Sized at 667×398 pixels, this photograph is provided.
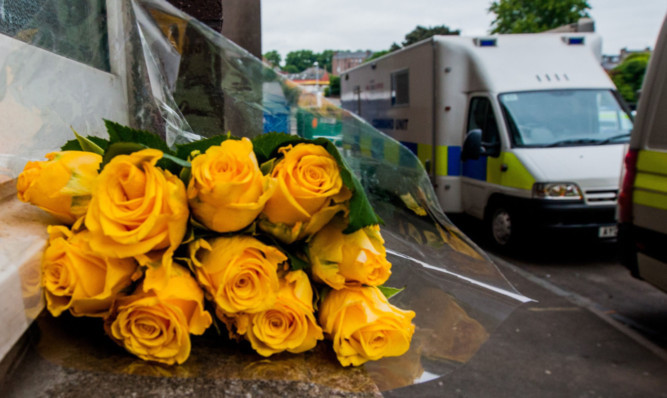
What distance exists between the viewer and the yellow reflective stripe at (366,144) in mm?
1685

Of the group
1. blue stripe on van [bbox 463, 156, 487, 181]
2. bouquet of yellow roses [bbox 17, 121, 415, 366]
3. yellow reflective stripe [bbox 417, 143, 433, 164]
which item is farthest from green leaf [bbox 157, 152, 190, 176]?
yellow reflective stripe [bbox 417, 143, 433, 164]

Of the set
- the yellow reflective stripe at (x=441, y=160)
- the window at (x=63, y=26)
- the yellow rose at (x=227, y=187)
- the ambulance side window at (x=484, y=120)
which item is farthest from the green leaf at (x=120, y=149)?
the yellow reflective stripe at (x=441, y=160)

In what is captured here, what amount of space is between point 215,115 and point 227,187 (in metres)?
1.31

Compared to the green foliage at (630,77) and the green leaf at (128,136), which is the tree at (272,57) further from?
the green foliage at (630,77)

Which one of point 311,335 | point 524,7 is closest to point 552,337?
point 311,335

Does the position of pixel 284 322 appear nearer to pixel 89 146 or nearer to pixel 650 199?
pixel 89 146

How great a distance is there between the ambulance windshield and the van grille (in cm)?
80

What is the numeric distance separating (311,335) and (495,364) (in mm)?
4171

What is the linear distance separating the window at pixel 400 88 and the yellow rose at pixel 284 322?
1025 cm

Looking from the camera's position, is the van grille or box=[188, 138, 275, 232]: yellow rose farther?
the van grille

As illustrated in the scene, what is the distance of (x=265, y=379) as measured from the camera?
1.08 meters

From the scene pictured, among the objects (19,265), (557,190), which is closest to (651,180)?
(557,190)

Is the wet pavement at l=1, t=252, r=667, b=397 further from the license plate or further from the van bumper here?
the license plate

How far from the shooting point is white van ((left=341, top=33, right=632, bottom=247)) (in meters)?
7.73
